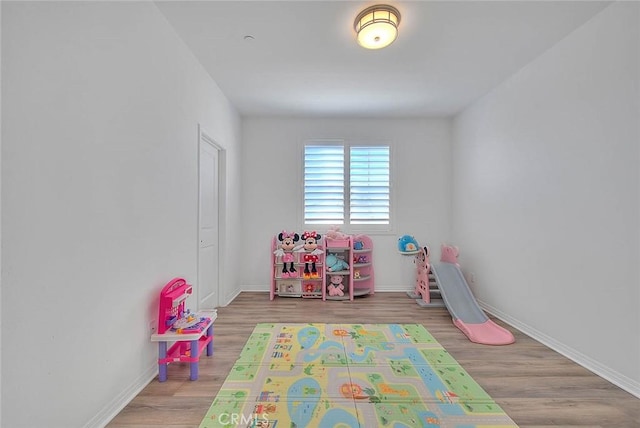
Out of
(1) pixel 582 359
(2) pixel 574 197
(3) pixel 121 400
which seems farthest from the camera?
(2) pixel 574 197

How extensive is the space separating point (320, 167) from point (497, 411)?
3.50 m

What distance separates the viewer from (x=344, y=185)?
4.45m

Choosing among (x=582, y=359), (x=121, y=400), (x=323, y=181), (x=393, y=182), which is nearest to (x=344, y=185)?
(x=323, y=181)

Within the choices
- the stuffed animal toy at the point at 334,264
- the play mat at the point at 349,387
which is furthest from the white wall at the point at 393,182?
the play mat at the point at 349,387

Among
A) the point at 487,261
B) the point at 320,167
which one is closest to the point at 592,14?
the point at 487,261

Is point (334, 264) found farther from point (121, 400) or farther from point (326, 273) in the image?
point (121, 400)

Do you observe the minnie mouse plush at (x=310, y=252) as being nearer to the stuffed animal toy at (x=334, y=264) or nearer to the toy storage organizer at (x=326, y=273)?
the toy storage organizer at (x=326, y=273)

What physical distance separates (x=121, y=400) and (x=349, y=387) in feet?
4.61

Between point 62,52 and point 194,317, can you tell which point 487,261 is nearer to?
point 194,317

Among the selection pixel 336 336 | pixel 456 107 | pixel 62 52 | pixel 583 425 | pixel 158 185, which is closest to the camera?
pixel 62 52

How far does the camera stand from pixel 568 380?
202 centimetres

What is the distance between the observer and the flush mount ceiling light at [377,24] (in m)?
2.06

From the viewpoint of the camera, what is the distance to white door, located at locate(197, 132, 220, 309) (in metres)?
3.23

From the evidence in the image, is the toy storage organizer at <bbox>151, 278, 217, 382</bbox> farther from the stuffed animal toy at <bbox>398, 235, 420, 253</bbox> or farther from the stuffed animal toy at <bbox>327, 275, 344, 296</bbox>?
the stuffed animal toy at <bbox>398, 235, 420, 253</bbox>
